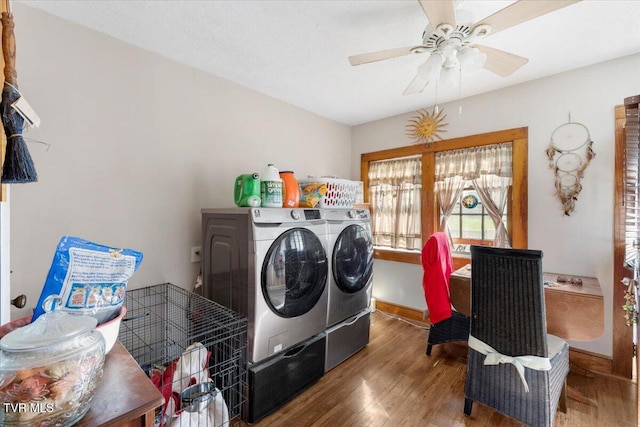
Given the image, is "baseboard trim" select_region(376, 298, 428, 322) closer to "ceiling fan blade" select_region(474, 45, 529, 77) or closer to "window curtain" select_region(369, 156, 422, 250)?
"window curtain" select_region(369, 156, 422, 250)

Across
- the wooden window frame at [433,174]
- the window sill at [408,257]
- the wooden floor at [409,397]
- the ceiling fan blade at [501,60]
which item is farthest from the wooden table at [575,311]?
the ceiling fan blade at [501,60]

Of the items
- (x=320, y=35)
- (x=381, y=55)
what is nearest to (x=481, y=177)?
(x=381, y=55)

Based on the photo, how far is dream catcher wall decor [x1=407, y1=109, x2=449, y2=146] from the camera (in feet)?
9.64

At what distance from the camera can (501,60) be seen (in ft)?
5.18

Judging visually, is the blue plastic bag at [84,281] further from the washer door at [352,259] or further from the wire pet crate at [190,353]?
the washer door at [352,259]

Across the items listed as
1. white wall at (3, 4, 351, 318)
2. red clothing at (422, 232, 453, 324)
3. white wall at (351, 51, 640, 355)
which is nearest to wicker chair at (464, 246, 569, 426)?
red clothing at (422, 232, 453, 324)

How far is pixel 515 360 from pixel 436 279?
30.0 inches

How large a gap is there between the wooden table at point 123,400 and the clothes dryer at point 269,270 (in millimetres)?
829

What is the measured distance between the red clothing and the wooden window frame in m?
0.71

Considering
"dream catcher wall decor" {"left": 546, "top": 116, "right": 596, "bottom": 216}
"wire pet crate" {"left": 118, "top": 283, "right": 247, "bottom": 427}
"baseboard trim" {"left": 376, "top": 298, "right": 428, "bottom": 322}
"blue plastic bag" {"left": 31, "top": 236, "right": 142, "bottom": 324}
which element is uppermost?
"dream catcher wall decor" {"left": 546, "top": 116, "right": 596, "bottom": 216}

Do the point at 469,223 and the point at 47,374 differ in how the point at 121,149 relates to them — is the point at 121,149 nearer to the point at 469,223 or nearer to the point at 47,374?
the point at 47,374

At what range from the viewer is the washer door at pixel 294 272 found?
5.44 ft

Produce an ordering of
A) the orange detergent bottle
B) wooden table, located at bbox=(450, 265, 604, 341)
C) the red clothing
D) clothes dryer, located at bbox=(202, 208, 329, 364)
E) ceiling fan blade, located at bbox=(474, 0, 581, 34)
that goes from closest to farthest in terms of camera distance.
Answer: ceiling fan blade, located at bbox=(474, 0, 581, 34) < clothes dryer, located at bbox=(202, 208, 329, 364) < wooden table, located at bbox=(450, 265, 604, 341) < the orange detergent bottle < the red clothing

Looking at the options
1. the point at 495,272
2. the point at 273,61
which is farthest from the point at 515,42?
the point at 273,61
